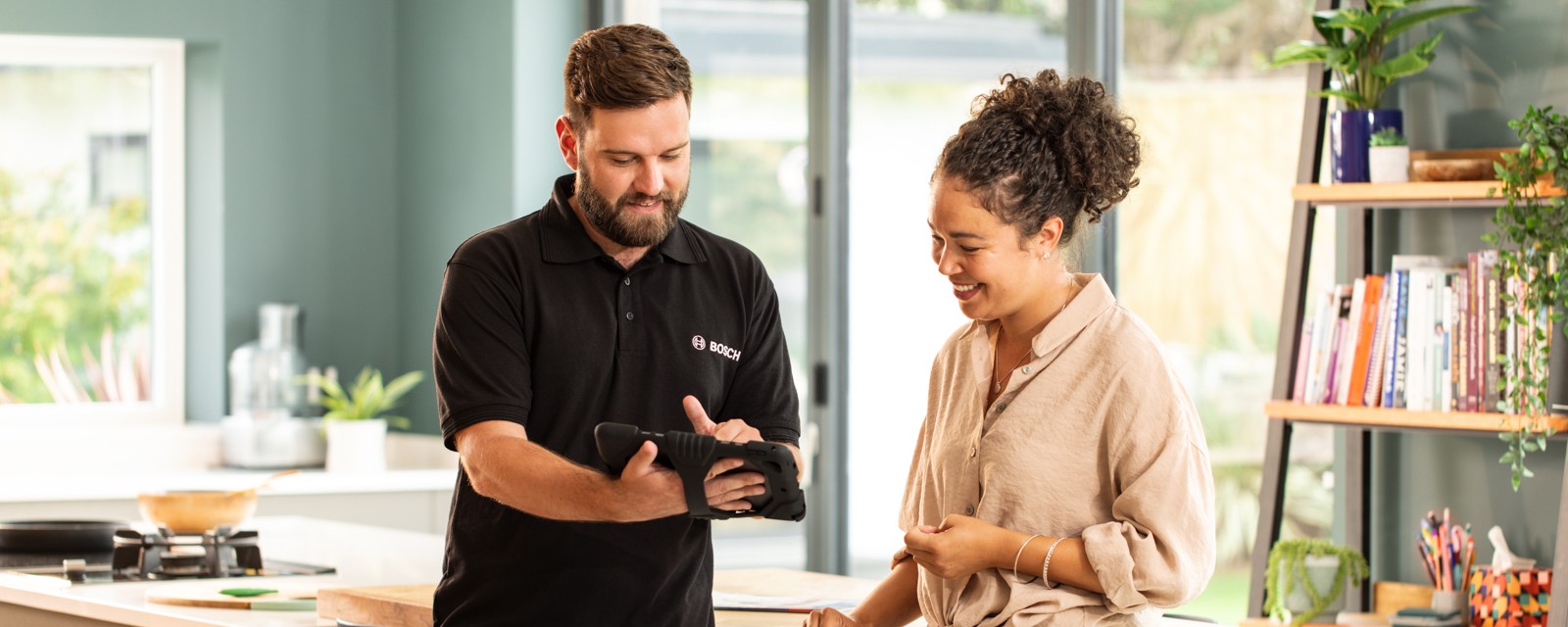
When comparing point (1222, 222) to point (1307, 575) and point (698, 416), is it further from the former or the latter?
point (698, 416)

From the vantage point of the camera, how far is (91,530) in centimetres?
318

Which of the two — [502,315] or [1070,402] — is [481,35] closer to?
[502,315]

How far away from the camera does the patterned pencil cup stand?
122 inches

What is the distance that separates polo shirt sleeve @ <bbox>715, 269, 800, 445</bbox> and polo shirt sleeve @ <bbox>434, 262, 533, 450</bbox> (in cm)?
26

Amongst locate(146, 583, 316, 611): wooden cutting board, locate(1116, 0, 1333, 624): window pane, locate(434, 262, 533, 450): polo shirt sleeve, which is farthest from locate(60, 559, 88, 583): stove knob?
locate(1116, 0, 1333, 624): window pane

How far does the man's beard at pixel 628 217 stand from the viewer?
1886 millimetres

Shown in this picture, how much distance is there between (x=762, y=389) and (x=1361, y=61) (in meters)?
1.87

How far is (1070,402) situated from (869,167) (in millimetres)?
3345

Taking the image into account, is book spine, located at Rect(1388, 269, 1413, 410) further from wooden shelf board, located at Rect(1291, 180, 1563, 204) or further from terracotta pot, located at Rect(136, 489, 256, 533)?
terracotta pot, located at Rect(136, 489, 256, 533)

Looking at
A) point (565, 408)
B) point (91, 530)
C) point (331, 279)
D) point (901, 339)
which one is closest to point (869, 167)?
point (901, 339)

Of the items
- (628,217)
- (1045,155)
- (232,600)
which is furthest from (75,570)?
(1045,155)

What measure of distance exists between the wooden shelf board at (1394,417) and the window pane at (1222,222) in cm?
40

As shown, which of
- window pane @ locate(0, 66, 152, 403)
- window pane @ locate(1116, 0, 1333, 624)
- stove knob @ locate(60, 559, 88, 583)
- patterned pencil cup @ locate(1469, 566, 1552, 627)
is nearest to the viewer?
stove knob @ locate(60, 559, 88, 583)

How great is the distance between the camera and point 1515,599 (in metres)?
3.13
